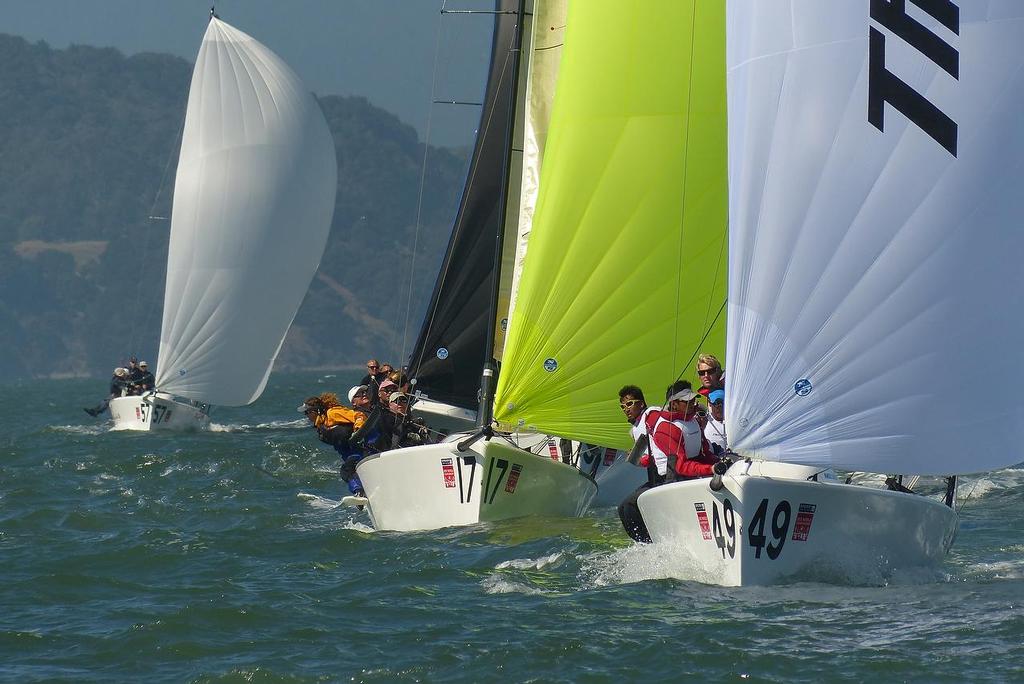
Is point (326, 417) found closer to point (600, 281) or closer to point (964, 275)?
point (600, 281)

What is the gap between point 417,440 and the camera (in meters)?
13.2

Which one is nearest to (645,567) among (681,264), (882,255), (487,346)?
(882,255)

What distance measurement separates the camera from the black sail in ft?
51.9

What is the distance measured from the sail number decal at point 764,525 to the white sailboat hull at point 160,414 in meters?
17.7

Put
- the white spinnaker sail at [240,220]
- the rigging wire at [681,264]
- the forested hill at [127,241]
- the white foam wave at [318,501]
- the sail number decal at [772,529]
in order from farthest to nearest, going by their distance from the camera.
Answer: the forested hill at [127,241]
the white spinnaker sail at [240,220]
the white foam wave at [318,501]
the rigging wire at [681,264]
the sail number decal at [772,529]

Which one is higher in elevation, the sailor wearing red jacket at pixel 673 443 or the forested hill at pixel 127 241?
the forested hill at pixel 127 241

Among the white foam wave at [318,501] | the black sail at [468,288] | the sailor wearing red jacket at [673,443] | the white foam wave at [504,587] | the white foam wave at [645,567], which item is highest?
the black sail at [468,288]

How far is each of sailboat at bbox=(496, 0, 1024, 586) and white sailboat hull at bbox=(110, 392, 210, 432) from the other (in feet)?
58.7

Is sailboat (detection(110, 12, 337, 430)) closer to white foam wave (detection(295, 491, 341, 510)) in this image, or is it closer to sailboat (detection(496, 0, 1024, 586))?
white foam wave (detection(295, 491, 341, 510))

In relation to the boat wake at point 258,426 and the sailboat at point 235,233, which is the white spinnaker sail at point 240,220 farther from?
the boat wake at point 258,426

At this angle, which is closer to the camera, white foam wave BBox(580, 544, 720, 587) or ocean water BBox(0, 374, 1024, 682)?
ocean water BBox(0, 374, 1024, 682)

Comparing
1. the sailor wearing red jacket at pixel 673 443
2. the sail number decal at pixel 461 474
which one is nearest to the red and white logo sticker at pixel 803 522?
the sailor wearing red jacket at pixel 673 443

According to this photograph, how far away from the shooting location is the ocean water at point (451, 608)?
7.24 meters

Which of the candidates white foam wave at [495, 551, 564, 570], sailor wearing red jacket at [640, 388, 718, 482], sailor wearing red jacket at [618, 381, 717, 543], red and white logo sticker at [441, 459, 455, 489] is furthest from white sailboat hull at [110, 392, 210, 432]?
sailor wearing red jacket at [640, 388, 718, 482]
